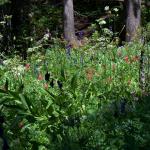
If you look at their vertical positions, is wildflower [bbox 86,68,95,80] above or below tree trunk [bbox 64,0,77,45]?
below

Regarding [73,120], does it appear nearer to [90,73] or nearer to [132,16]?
[90,73]

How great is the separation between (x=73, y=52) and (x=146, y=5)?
8.25m

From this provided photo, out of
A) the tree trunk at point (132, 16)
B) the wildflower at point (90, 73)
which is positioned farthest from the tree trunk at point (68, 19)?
the wildflower at point (90, 73)

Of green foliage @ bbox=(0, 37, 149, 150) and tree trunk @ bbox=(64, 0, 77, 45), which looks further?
tree trunk @ bbox=(64, 0, 77, 45)

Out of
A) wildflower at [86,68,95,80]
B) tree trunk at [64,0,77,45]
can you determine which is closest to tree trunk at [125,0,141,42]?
tree trunk at [64,0,77,45]

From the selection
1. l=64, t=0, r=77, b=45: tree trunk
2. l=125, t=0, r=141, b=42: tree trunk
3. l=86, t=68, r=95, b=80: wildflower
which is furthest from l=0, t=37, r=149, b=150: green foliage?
l=64, t=0, r=77, b=45: tree trunk

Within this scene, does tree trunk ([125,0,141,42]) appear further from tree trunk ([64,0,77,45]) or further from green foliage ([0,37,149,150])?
green foliage ([0,37,149,150])

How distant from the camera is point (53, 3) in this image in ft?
65.8

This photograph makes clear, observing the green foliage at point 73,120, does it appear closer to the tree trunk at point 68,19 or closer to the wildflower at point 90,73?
the wildflower at point 90,73

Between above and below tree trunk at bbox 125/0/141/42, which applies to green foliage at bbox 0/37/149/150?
below

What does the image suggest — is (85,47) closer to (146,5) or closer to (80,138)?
(80,138)

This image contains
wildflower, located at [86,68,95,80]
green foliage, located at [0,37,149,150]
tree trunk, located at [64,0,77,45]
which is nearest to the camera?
green foliage, located at [0,37,149,150]

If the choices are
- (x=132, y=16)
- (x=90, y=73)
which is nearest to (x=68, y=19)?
(x=132, y=16)

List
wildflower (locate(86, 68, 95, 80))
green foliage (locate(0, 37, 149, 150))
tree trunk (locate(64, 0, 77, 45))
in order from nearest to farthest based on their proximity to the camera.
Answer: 1. green foliage (locate(0, 37, 149, 150))
2. wildflower (locate(86, 68, 95, 80))
3. tree trunk (locate(64, 0, 77, 45))
